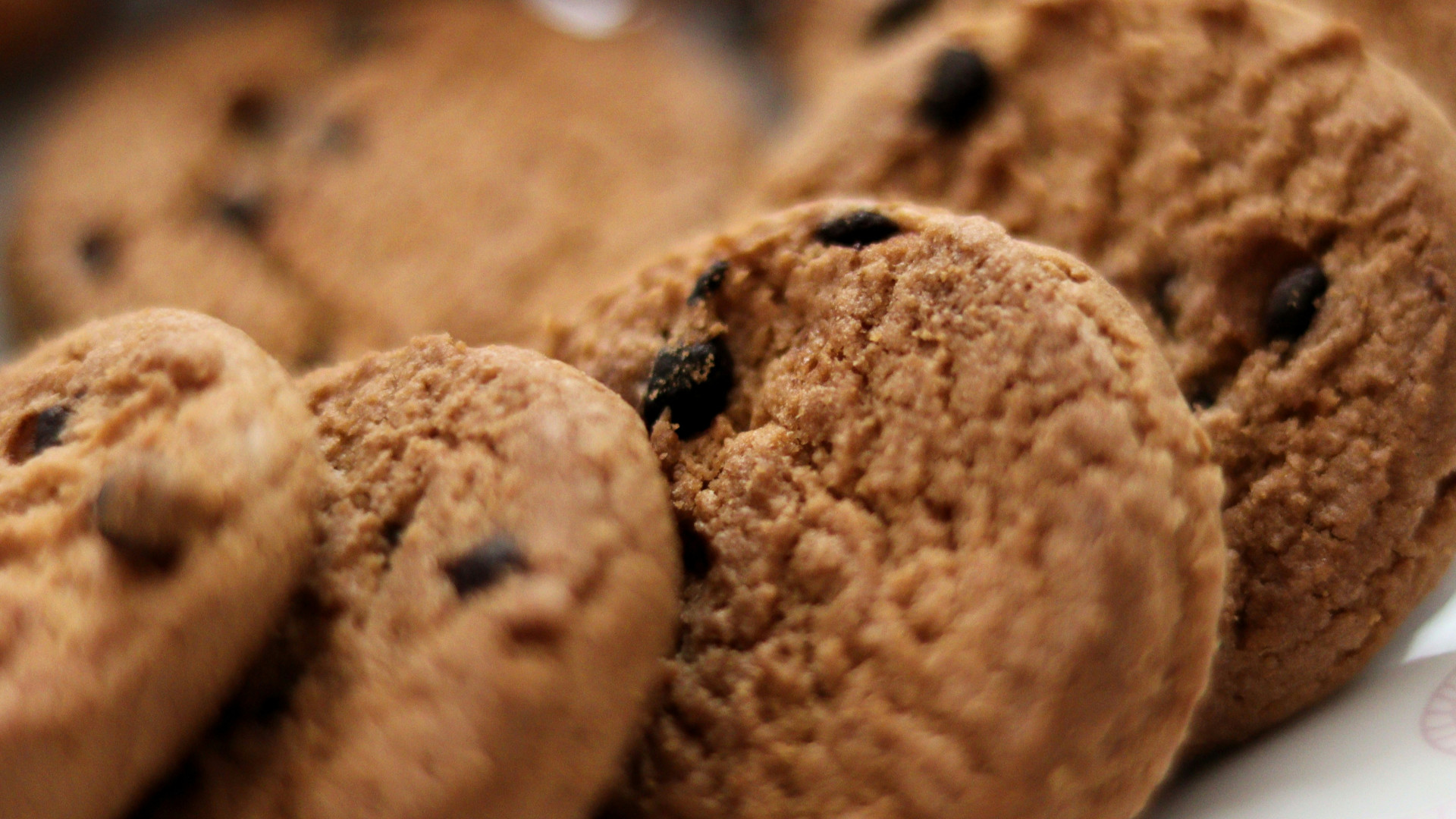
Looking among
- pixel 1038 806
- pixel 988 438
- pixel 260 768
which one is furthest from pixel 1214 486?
pixel 260 768

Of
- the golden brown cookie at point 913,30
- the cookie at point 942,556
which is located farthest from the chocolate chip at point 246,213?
the cookie at point 942,556

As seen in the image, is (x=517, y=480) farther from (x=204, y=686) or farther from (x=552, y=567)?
(x=204, y=686)

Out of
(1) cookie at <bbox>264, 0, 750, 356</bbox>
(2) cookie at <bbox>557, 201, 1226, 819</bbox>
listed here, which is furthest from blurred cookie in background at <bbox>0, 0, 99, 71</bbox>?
(2) cookie at <bbox>557, 201, 1226, 819</bbox>

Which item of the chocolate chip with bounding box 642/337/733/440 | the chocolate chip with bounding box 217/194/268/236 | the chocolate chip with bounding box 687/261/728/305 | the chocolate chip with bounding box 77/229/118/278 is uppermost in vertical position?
the chocolate chip with bounding box 687/261/728/305

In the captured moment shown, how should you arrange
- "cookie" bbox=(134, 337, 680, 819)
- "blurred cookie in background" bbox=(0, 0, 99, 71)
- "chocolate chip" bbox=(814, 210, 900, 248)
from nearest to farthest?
"cookie" bbox=(134, 337, 680, 819) < "chocolate chip" bbox=(814, 210, 900, 248) < "blurred cookie in background" bbox=(0, 0, 99, 71)

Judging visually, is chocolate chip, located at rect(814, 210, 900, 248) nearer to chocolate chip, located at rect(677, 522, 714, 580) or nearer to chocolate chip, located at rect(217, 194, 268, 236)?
chocolate chip, located at rect(677, 522, 714, 580)

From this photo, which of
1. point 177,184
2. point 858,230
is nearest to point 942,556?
point 858,230
